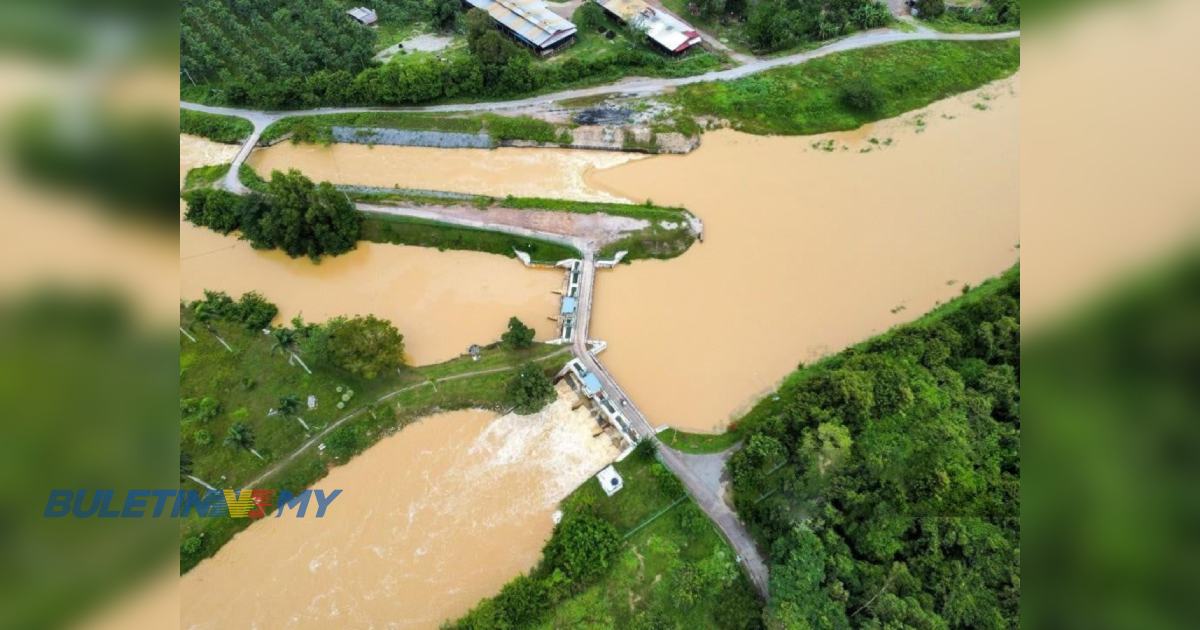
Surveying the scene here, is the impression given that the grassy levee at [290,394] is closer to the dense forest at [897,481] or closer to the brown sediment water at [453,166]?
the dense forest at [897,481]

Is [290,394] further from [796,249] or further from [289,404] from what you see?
[796,249]

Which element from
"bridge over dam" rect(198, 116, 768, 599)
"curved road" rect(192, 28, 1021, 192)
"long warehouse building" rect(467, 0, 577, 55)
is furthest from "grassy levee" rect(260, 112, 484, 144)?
"long warehouse building" rect(467, 0, 577, 55)

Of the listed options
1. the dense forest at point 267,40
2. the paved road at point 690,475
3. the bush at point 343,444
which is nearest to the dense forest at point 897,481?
the paved road at point 690,475

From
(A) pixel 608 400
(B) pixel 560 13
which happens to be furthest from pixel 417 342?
(B) pixel 560 13

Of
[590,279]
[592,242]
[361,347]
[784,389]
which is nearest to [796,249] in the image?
[784,389]

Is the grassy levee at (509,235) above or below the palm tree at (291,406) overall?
above
